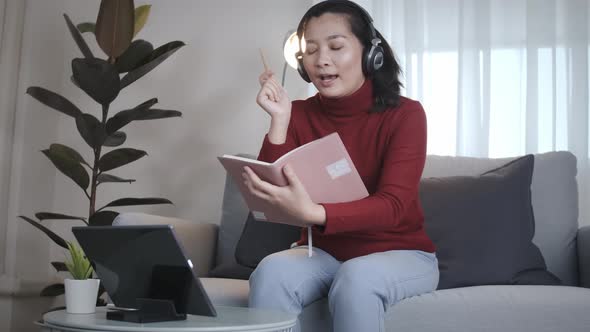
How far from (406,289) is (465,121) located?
54.1 inches

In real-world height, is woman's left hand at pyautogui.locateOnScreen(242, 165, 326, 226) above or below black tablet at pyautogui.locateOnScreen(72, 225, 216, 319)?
above

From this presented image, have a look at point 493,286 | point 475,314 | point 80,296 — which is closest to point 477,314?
point 475,314

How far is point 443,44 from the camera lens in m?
3.12

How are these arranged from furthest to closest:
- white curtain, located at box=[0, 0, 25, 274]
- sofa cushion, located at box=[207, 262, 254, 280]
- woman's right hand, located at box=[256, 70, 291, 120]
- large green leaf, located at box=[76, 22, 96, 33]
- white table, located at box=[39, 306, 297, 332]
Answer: white curtain, located at box=[0, 0, 25, 274] → large green leaf, located at box=[76, 22, 96, 33] → sofa cushion, located at box=[207, 262, 254, 280] → woman's right hand, located at box=[256, 70, 291, 120] → white table, located at box=[39, 306, 297, 332]

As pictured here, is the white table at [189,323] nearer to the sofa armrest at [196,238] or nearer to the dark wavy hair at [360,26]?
the dark wavy hair at [360,26]

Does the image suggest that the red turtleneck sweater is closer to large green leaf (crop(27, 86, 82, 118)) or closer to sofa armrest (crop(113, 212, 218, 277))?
sofa armrest (crop(113, 212, 218, 277))

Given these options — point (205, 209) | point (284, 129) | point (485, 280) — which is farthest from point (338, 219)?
point (205, 209)

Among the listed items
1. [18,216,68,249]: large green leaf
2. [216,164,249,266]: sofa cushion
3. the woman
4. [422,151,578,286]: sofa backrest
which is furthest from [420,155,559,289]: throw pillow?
[18,216,68,249]: large green leaf

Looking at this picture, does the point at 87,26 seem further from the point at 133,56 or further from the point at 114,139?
the point at 114,139

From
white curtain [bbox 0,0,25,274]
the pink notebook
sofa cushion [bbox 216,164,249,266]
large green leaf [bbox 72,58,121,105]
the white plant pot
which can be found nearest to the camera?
the white plant pot

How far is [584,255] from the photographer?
2324mm

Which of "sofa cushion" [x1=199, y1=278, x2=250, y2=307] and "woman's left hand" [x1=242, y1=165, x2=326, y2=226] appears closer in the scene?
"woman's left hand" [x1=242, y1=165, x2=326, y2=226]

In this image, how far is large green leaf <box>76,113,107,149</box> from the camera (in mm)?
2896

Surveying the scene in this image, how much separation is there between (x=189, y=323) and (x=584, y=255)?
1438 mm
